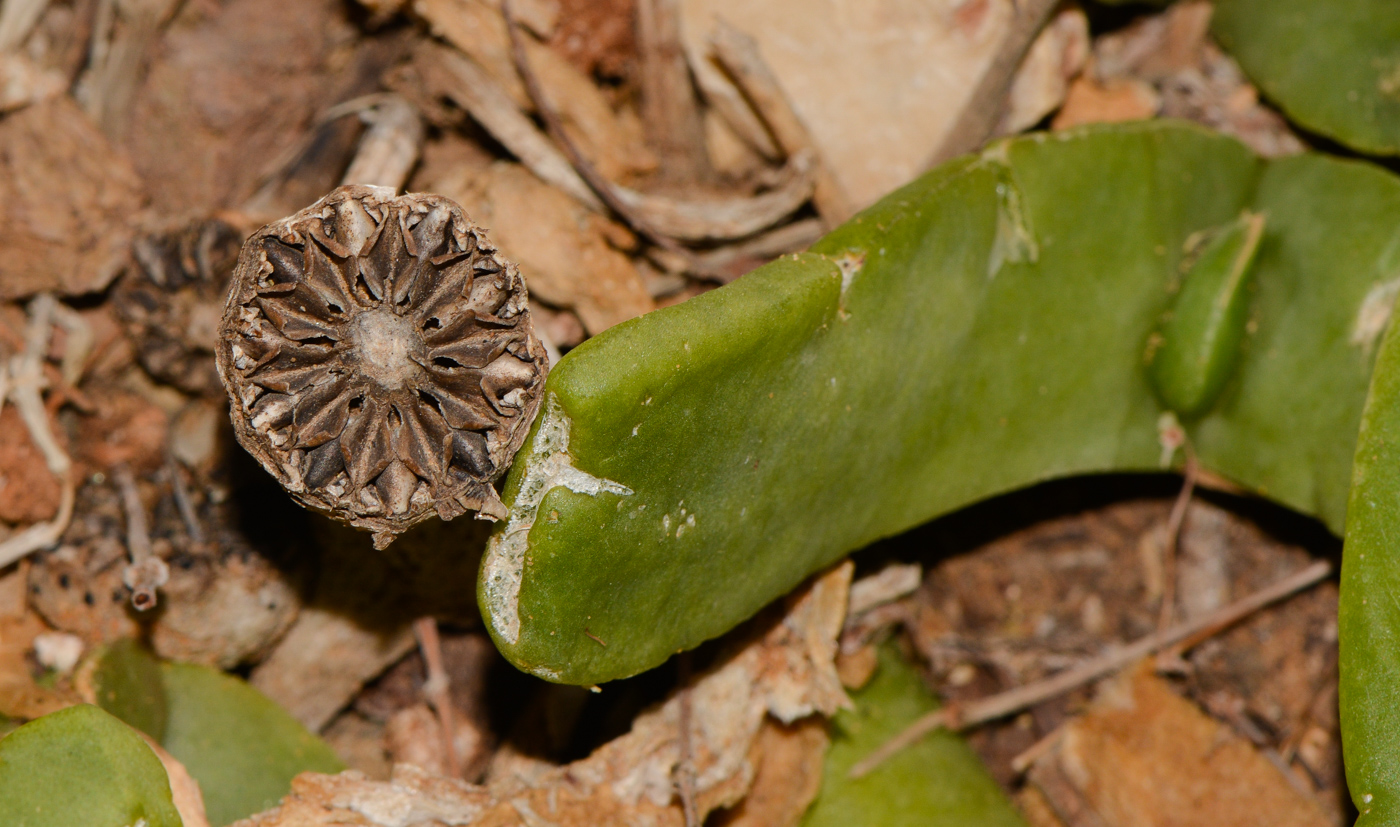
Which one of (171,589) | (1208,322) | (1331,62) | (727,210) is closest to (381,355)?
(171,589)

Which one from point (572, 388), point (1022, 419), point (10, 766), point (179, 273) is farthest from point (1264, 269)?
point (10, 766)

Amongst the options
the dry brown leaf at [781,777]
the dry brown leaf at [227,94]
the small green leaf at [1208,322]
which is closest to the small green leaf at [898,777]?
the dry brown leaf at [781,777]

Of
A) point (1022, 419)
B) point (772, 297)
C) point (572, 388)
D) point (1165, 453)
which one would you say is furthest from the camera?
point (1165, 453)

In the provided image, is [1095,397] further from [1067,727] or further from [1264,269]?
[1067,727]

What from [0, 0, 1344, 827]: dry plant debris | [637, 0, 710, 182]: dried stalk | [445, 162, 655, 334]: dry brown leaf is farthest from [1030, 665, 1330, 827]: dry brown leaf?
[637, 0, 710, 182]: dried stalk

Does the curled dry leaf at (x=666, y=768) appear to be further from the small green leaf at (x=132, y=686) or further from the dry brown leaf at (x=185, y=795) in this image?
the small green leaf at (x=132, y=686)

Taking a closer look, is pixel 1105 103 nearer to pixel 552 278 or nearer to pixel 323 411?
pixel 552 278
